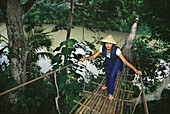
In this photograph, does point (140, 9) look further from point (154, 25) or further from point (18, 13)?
point (18, 13)

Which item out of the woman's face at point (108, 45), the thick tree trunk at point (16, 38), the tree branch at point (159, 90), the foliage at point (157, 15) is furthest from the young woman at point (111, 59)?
the thick tree trunk at point (16, 38)

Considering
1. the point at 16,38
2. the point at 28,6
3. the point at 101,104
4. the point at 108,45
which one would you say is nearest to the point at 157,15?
the point at 108,45

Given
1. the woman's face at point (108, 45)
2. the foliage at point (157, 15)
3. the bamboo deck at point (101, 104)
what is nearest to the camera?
the bamboo deck at point (101, 104)

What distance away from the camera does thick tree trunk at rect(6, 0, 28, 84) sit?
1.97 meters

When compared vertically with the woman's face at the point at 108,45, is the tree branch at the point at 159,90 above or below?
below

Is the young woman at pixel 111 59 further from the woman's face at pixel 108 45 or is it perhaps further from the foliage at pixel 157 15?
the foliage at pixel 157 15

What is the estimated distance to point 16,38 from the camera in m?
2.08

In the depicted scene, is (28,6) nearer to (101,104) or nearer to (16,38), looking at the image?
(16,38)

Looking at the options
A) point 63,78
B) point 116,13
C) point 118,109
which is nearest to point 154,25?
point 118,109

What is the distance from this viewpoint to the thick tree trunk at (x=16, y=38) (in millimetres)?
1971

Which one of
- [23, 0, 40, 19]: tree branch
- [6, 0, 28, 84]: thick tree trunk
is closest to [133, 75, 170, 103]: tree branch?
[6, 0, 28, 84]: thick tree trunk

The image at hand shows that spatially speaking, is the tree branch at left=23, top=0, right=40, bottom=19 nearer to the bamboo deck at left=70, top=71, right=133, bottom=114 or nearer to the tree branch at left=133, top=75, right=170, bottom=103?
the bamboo deck at left=70, top=71, right=133, bottom=114

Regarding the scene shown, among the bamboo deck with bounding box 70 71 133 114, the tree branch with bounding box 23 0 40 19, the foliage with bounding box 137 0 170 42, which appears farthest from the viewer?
the tree branch with bounding box 23 0 40 19

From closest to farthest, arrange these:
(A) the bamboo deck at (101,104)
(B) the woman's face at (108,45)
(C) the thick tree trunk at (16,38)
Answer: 1. (A) the bamboo deck at (101,104)
2. (B) the woman's face at (108,45)
3. (C) the thick tree trunk at (16,38)
